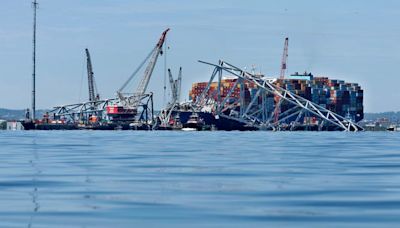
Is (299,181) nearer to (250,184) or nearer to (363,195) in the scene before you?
(250,184)

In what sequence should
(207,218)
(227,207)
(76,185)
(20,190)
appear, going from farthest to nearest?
(76,185) → (20,190) → (227,207) → (207,218)

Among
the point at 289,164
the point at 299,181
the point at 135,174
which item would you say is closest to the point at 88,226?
the point at 299,181

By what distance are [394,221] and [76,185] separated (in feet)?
37.7

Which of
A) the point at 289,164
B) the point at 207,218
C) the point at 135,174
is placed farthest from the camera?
the point at 289,164

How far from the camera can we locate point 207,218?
19.3 m

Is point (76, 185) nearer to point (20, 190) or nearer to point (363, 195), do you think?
point (20, 190)

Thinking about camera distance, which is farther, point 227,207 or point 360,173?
point 360,173

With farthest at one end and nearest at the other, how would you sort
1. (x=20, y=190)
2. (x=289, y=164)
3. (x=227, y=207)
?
1. (x=289, y=164)
2. (x=20, y=190)
3. (x=227, y=207)

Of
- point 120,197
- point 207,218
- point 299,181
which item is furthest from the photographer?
point 299,181

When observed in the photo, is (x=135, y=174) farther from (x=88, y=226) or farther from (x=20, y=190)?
(x=88, y=226)

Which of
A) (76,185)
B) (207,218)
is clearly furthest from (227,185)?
(207,218)

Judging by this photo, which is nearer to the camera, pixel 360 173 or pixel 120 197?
pixel 120 197

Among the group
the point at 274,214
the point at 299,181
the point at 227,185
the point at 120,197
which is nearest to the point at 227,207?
the point at 274,214

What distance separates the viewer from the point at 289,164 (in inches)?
1625
